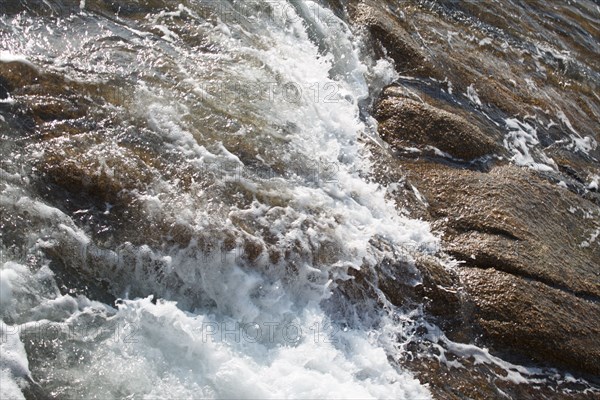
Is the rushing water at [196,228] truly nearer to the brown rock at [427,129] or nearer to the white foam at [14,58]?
the white foam at [14,58]

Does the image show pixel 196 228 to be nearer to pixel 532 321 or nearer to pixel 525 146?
pixel 532 321

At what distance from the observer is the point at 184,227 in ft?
18.7

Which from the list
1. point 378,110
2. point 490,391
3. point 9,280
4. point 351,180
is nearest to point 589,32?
point 378,110

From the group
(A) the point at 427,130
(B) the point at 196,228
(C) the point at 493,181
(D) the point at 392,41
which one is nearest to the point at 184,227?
(B) the point at 196,228

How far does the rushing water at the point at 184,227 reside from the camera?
5145mm

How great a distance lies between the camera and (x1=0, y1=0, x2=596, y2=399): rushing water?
5145 millimetres

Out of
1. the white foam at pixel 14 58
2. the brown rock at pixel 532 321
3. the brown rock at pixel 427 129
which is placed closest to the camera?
the white foam at pixel 14 58

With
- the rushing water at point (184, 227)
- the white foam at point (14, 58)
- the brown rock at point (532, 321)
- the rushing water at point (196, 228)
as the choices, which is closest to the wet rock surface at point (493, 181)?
the brown rock at point (532, 321)

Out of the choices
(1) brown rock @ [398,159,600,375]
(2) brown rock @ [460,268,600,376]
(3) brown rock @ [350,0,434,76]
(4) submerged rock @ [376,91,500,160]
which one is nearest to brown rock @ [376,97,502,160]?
(4) submerged rock @ [376,91,500,160]

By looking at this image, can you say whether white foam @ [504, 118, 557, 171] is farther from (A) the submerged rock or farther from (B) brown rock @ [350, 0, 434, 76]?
(B) brown rock @ [350, 0, 434, 76]

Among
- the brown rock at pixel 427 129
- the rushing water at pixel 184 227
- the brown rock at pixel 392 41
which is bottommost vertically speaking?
the rushing water at pixel 184 227

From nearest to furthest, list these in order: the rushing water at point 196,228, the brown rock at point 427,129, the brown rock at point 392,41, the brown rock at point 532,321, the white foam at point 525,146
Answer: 1. the rushing water at point 196,228
2. the brown rock at point 532,321
3. the brown rock at point 427,129
4. the white foam at point 525,146
5. the brown rock at point 392,41

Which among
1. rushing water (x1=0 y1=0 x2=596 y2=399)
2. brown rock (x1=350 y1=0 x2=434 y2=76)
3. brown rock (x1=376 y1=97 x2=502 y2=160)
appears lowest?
rushing water (x1=0 y1=0 x2=596 y2=399)

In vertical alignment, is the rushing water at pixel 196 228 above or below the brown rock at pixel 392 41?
below
